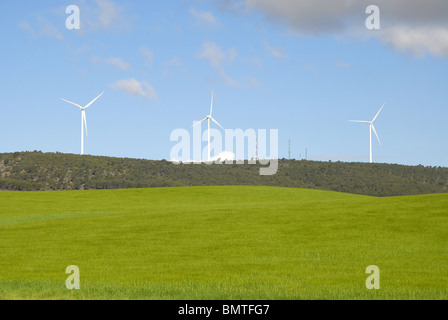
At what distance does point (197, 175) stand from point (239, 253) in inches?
5262

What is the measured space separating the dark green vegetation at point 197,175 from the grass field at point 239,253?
9581 centimetres

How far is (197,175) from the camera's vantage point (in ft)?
518

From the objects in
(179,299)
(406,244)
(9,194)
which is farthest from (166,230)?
(9,194)

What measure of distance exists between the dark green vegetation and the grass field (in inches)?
3772

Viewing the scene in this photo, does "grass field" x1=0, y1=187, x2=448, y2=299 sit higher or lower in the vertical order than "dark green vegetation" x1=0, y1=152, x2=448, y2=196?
lower

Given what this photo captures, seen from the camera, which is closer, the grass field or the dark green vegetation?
the grass field

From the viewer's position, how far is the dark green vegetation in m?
139

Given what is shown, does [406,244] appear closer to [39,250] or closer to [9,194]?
[39,250]

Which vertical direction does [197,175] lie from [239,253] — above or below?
above

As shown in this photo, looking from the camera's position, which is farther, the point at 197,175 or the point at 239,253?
the point at 197,175

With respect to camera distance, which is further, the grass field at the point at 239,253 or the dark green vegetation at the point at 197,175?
the dark green vegetation at the point at 197,175

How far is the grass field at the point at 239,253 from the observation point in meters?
16.2
